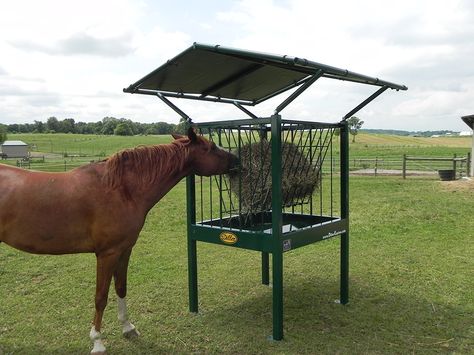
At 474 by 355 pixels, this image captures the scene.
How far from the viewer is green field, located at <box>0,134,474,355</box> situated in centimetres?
356

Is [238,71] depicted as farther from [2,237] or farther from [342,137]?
[2,237]

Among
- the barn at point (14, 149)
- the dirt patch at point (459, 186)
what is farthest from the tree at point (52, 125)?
the dirt patch at point (459, 186)

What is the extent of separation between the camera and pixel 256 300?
15.1ft

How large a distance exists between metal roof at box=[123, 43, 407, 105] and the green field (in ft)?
7.29

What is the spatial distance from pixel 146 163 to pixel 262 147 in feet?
3.77

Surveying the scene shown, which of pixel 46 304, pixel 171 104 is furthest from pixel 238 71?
pixel 46 304

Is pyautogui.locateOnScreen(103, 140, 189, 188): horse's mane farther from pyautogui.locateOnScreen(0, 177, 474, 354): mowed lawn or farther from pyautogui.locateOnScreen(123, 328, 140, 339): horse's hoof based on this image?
pyautogui.locateOnScreen(0, 177, 474, 354): mowed lawn

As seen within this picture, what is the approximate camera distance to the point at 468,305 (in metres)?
4.29

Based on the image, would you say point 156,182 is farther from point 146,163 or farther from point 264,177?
point 264,177

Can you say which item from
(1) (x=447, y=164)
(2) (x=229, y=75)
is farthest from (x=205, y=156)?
(1) (x=447, y=164)

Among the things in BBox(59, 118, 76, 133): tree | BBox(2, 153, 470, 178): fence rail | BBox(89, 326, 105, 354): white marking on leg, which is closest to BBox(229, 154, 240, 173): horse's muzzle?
BBox(89, 326, 105, 354): white marking on leg

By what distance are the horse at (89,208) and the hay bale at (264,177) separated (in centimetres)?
91

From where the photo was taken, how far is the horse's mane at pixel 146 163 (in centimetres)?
343

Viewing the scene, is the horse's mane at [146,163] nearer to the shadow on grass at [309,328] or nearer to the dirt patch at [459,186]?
the shadow on grass at [309,328]
